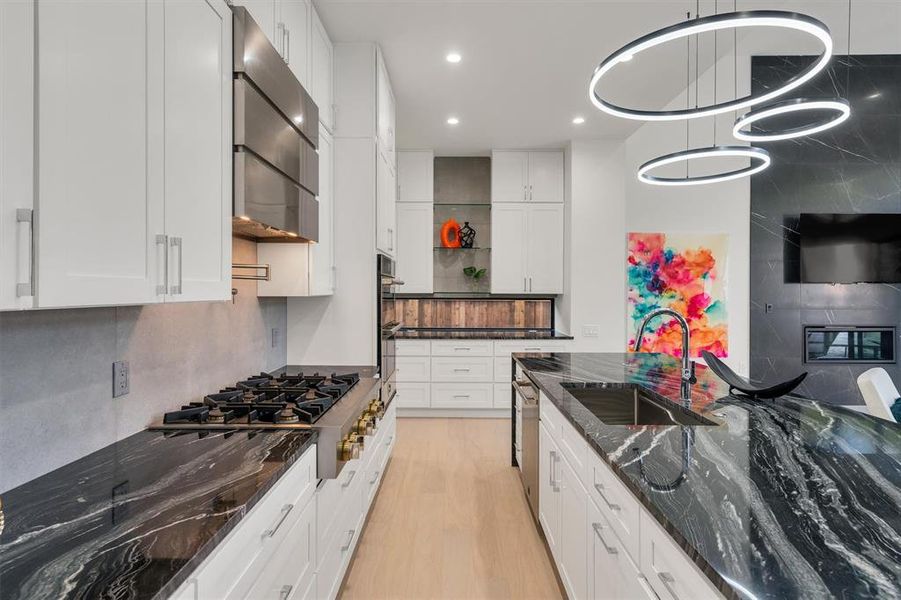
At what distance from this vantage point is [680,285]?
17.4 feet

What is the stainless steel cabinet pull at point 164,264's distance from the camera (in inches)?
49.0

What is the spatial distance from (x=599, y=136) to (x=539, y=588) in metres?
4.25

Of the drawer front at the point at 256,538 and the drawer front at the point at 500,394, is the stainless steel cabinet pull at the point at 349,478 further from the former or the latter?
the drawer front at the point at 500,394

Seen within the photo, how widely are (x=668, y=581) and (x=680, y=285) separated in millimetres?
4859

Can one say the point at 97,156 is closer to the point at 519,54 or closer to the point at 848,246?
the point at 519,54

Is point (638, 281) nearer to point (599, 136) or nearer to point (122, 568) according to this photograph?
point (599, 136)

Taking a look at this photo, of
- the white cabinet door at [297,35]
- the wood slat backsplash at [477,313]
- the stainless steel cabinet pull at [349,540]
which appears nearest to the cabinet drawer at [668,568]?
the stainless steel cabinet pull at [349,540]

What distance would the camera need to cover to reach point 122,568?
2.72ft

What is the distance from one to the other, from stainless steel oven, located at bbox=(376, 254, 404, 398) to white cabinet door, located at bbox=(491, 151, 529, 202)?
2.25 meters

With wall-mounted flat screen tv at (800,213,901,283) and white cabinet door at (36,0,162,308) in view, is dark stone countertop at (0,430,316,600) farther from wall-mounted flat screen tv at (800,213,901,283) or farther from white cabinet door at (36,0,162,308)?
wall-mounted flat screen tv at (800,213,901,283)

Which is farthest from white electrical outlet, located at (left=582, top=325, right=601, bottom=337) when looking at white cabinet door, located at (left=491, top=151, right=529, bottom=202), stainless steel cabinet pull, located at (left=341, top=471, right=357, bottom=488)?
stainless steel cabinet pull, located at (left=341, top=471, right=357, bottom=488)

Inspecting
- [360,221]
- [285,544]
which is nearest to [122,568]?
[285,544]

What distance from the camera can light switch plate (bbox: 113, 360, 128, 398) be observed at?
59.8 inches

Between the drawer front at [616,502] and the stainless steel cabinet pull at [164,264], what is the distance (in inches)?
51.8
